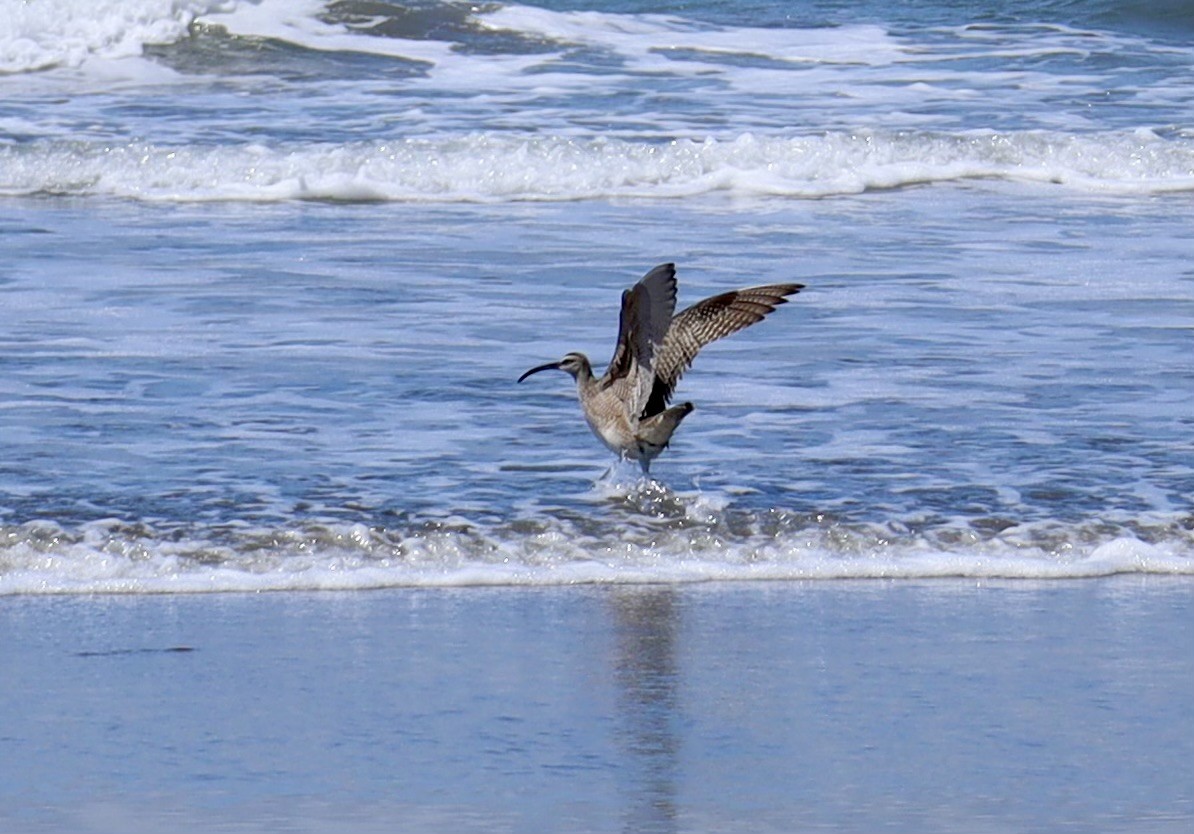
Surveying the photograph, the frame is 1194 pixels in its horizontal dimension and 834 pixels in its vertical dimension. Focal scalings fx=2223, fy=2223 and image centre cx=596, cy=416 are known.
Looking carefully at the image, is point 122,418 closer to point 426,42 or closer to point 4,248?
point 4,248

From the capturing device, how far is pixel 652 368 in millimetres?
5590

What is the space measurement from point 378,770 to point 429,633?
0.88 m

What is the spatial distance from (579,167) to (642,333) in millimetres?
6563

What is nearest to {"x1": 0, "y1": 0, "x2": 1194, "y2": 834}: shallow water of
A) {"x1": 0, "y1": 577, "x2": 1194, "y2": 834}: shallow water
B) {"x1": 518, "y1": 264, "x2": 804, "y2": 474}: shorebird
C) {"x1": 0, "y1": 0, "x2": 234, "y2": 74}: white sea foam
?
{"x1": 0, "y1": 577, "x2": 1194, "y2": 834}: shallow water

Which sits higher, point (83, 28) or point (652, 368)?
point (83, 28)

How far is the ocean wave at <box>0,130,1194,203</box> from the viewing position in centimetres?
1166

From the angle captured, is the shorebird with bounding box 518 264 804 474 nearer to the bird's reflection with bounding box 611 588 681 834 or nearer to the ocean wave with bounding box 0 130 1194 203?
the bird's reflection with bounding box 611 588 681 834

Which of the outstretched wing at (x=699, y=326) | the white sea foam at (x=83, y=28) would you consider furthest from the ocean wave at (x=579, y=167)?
the outstretched wing at (x=699, y=326)

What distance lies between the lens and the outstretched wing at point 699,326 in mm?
5477

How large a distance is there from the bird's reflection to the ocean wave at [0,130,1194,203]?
719 centimetres

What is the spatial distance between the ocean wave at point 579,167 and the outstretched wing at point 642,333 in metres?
5.99

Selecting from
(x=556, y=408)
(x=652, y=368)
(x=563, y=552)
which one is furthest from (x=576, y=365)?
(x=563, y=552)

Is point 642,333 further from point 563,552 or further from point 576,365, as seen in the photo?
point 563,552

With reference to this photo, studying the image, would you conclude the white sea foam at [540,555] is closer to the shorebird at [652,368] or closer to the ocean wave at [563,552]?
the ocean wave at [563,552]
